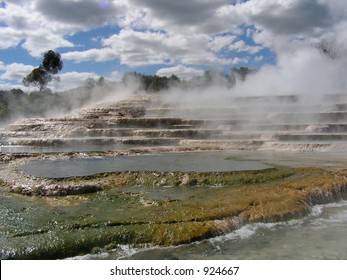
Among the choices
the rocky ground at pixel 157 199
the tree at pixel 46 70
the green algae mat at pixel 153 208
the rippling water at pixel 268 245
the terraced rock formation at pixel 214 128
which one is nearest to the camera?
the rippling water at pixel 268 245

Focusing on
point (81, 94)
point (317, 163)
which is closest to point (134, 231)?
point (317, 163)

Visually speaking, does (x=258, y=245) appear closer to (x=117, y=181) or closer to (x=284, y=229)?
(x=284, y=229)

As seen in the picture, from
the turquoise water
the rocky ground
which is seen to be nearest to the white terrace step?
the rocky ground

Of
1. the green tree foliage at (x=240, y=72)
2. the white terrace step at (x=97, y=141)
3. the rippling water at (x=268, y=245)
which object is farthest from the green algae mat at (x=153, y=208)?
the green tree foliage at (x=240, y=72)

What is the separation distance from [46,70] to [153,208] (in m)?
50.3

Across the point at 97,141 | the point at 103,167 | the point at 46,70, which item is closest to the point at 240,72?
the point at 46,70

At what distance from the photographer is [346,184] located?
990 centimetres

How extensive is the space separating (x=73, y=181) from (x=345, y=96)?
80.7 ft

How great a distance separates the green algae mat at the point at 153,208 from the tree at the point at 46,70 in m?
45.5

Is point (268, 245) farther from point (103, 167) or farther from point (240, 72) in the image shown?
point (240, 72)

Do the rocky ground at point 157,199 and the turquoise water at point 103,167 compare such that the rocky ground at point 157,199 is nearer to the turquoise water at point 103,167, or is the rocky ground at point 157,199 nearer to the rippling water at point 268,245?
the rippling water at point 268,245

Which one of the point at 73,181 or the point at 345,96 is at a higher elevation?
the point at 345,96

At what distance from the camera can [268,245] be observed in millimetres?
6508

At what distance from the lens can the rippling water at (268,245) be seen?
19.9ft
